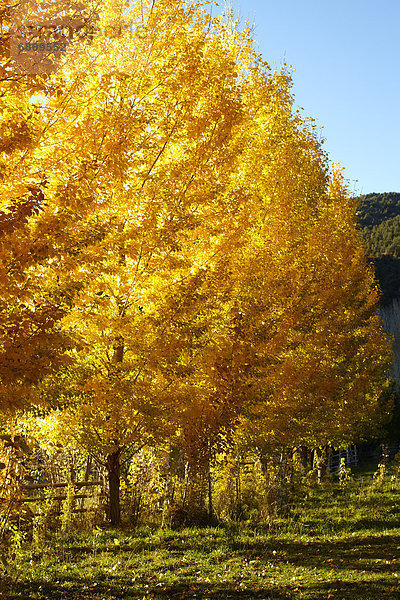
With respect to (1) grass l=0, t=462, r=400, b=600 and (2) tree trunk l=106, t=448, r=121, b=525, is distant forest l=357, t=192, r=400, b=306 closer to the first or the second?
(1) grass l=0, t=462, r=400, b=600

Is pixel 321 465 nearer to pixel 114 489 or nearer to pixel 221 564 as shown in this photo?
pixel 114 489

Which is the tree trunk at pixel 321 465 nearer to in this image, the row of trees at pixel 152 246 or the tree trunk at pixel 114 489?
the row of trees at pixel 152 246

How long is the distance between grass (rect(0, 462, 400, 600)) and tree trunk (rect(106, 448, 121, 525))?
0.38m

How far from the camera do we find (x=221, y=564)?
700 cm

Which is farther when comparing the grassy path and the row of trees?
the grassy path

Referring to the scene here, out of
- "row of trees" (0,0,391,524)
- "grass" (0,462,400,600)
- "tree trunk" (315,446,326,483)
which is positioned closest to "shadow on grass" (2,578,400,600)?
"grass" (0,462,400,600)

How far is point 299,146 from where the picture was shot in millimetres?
12305

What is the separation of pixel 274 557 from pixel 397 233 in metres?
85.4

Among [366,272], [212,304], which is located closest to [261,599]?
[212,304]

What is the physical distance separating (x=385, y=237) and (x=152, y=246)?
83.2 meters

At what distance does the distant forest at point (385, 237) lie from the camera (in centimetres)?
6719

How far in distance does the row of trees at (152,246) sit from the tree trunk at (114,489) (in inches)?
0.9

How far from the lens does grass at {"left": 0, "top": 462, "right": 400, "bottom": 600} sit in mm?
5707

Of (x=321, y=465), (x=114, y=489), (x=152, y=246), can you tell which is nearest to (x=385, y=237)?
(x=321, y=465)
